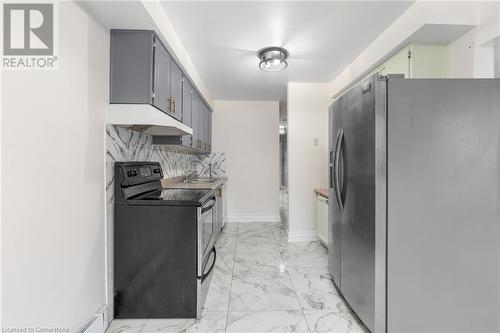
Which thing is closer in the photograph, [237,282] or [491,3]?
[491,3]

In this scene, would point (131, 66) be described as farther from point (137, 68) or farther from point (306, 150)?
point (306, 150)

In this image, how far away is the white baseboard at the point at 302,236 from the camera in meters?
3.43

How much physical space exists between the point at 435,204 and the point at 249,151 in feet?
11.5

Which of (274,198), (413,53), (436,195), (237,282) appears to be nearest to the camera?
(436,195)

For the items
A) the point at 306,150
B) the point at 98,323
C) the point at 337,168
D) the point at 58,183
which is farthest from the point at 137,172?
the point at 306,150

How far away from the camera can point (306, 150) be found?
347 cm

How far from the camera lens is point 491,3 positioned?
1588mm

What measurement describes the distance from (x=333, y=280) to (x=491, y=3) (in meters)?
2.46

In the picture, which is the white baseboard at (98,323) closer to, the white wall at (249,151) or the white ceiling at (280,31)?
the white ceiling at (280,31)

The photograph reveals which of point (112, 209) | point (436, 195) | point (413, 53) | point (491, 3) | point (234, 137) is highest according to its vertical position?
point (491, 3)

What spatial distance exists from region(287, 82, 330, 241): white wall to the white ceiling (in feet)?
1.26

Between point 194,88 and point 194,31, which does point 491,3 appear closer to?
point 194,31

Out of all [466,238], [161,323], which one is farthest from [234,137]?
[466,238]

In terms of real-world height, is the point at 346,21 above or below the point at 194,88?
above
